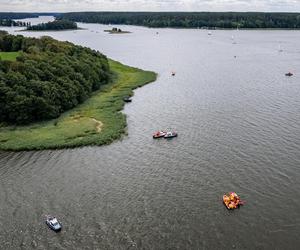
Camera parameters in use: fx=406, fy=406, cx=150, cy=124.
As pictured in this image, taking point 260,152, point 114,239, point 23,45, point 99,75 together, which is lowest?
point 114,239

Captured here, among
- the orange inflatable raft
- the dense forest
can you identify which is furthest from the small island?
the orange inflatable raft

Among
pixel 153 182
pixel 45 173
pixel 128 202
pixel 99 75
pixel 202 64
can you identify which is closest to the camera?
pixel 128 202

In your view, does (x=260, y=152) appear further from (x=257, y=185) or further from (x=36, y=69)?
(x=36, y=69)

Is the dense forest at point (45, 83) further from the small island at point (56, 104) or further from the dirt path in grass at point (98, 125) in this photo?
the dirt path in grass at point (98, 125)

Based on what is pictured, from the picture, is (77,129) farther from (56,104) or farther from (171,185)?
(171,185)

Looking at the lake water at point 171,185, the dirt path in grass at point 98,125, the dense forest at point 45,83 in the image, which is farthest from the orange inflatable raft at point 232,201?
the dense forest at point 45,83

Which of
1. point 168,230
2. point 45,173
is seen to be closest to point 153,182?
point 168,230
